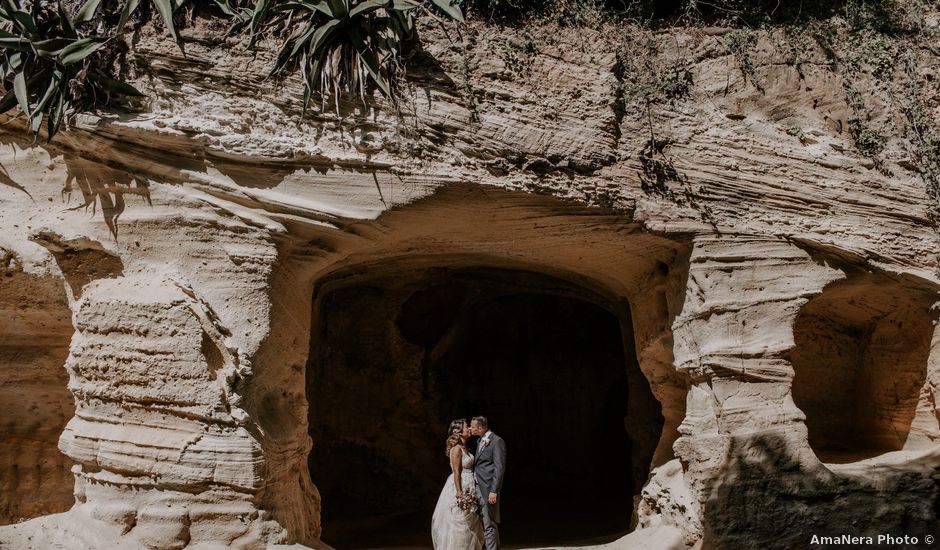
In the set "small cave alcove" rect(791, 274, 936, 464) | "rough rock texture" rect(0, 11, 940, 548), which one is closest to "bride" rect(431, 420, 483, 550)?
"rough rock texture" rect(0, 11, 940, 548)

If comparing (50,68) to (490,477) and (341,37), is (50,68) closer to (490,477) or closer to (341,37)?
(341,37)

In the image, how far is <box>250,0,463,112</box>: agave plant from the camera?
5.27 m

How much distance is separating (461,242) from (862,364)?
369 cm

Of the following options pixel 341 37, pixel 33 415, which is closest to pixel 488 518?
pixel 341 37

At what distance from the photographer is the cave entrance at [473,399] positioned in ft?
29.4

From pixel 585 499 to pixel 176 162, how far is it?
24.2 ft

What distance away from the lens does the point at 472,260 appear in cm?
774

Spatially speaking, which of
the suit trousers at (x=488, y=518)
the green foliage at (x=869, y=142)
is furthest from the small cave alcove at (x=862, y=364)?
the suit trousers at (x=488, y=518)

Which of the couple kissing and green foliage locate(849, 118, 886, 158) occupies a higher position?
green foliage locate(849, 118, 886, 158)

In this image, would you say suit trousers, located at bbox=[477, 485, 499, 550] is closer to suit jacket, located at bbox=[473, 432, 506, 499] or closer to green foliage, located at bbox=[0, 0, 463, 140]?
suit jacket, located at bbox=[473, 432, 506, 499]

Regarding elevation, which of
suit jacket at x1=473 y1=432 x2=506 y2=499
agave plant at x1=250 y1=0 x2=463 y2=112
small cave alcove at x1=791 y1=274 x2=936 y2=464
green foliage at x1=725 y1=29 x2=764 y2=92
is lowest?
suit jacket at x1=473 y1=432 x2=506 y2=499

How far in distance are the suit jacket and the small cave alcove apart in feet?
8.73

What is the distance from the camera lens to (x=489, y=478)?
567 centimetres

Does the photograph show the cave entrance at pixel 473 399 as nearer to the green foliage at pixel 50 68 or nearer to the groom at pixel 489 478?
the groom at pixel 489 478
